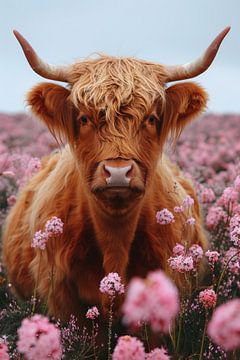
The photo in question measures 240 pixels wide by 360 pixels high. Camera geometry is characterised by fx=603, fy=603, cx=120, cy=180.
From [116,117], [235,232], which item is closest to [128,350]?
[235,232]

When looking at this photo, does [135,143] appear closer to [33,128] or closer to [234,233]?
[234,233]

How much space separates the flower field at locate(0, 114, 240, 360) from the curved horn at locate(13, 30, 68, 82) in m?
0.48

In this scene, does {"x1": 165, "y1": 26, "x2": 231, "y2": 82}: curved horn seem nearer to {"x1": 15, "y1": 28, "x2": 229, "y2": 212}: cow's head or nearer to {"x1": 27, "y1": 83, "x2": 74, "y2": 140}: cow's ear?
{"x1": 15, "y1": 28, "x2": 229, "y2": 212}: cow's head

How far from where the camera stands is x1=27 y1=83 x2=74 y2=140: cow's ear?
4414 mm

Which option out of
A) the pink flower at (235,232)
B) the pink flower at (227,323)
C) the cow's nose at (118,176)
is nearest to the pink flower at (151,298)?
the pink flower at (227,323)

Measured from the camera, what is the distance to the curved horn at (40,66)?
4.16 m

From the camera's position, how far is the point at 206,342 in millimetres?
4160

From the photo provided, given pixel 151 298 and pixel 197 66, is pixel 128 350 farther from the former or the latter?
pixel 197 66

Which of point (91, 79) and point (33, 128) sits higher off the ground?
point (33, 128)

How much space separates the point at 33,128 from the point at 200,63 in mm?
17240

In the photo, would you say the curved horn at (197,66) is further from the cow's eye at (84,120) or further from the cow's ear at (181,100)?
the cow's eye at (84,120)

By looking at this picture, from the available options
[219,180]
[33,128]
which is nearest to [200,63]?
[219,180]

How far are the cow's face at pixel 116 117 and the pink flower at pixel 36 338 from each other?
1.61 meters

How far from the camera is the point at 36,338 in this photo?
76.1 inches
